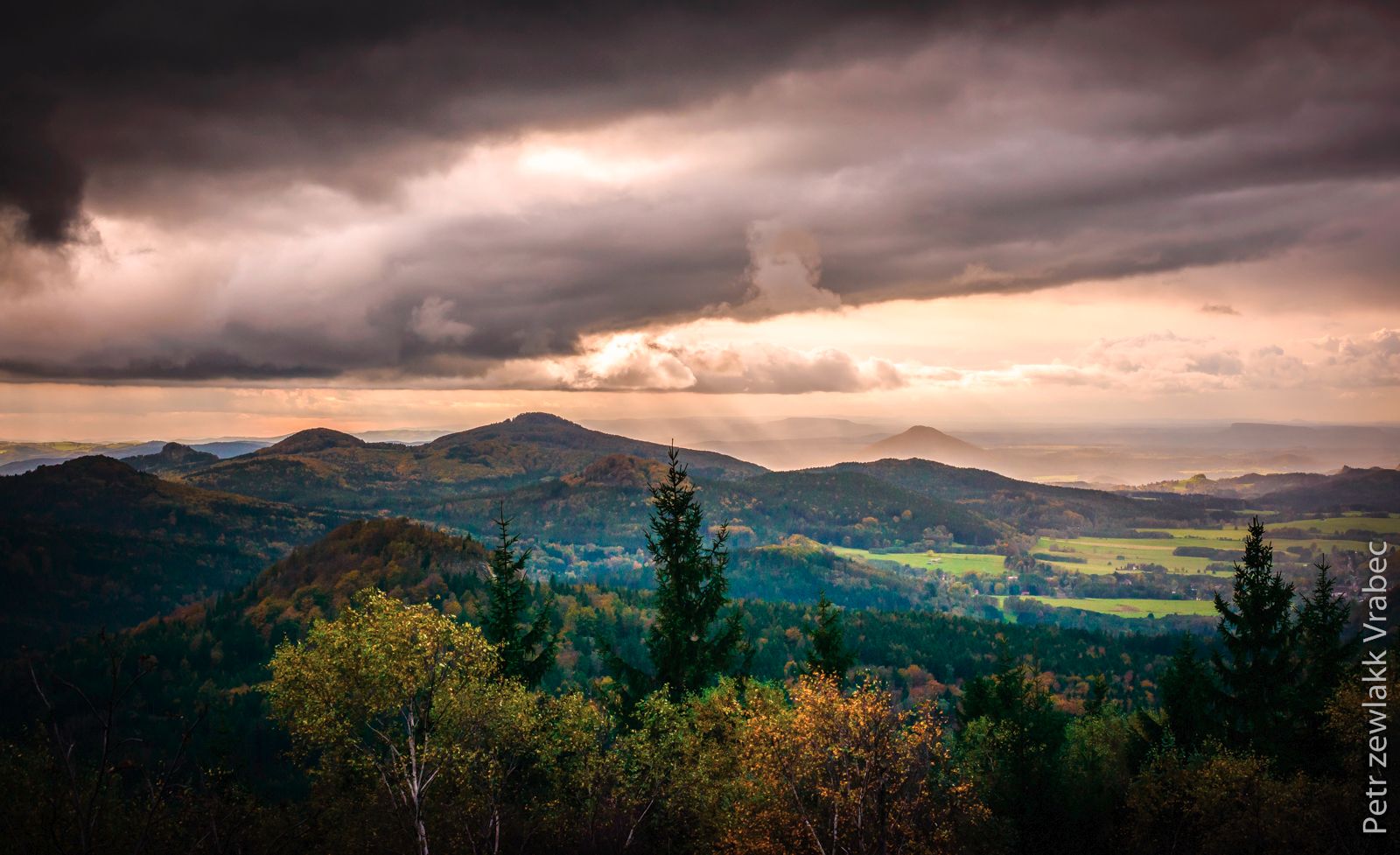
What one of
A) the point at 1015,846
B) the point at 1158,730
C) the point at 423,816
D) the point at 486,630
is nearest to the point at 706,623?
the point at 486,630

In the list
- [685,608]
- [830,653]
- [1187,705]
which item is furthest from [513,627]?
[1187,705]

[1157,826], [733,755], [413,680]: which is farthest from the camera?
[1157,826]

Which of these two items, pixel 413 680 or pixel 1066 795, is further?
pixel 1066 795

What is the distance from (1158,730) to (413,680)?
216 feet

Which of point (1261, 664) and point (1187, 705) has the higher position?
point (1261, 664)

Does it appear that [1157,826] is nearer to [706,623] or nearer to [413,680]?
[706,623]

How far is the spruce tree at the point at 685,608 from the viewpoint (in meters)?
58.7

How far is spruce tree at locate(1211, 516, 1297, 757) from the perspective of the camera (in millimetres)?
57562

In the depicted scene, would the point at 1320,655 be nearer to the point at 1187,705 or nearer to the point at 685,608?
the point at 1187,705

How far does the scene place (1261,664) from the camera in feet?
192

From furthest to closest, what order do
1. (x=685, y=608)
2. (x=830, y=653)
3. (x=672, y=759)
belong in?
(x=830, y=653) < (x=685, y=608) < (x=672, y=759)

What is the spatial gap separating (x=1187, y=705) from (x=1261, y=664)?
42.4ft

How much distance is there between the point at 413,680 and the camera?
41062mm

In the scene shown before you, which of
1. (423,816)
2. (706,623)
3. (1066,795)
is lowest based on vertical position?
(1066,795)
